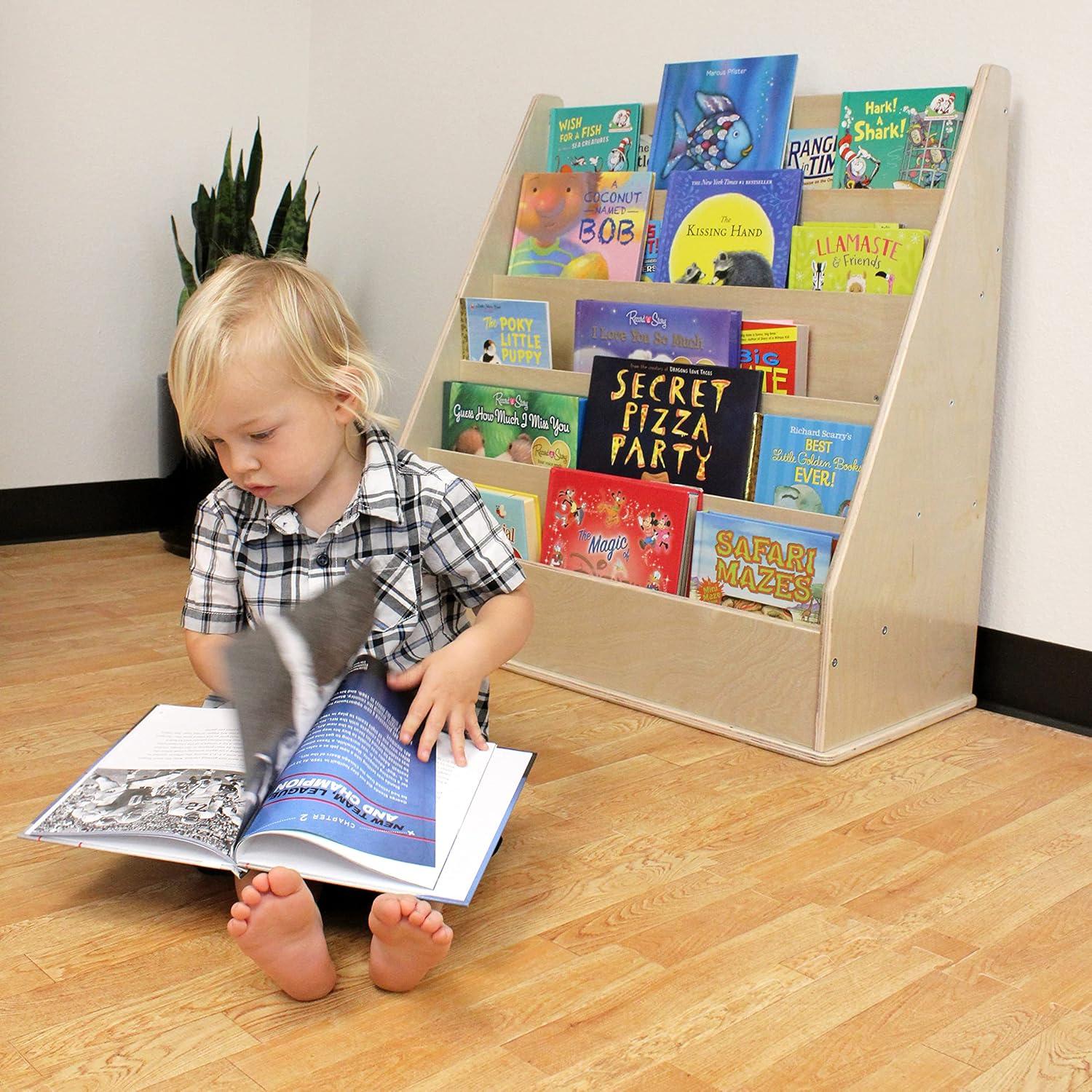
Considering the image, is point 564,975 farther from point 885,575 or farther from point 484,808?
point 885,575

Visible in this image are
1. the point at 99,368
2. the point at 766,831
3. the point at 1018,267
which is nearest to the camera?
the point at 766,831

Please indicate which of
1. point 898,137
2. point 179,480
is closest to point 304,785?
point 898,137

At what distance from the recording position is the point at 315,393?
43.7 inches

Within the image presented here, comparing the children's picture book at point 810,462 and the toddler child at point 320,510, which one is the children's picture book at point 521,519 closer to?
the children's picture book at point 810,462

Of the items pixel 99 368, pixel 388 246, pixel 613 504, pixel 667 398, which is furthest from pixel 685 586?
pixel 99 368

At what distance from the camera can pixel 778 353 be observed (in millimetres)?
1591

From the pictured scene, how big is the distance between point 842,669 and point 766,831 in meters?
0.28

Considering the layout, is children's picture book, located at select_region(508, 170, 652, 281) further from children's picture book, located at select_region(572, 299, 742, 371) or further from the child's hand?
the child's hand

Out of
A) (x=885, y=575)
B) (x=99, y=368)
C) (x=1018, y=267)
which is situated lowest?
(x=885, y=575)

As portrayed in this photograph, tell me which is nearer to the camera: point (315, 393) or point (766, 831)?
point (315, 393)

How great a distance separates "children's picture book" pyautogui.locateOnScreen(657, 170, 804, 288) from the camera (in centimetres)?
162

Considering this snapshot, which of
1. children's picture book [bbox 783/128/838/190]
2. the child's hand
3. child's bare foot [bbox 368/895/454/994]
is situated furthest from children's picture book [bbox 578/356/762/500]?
child's bare foot [bbox 368/895/454/994]

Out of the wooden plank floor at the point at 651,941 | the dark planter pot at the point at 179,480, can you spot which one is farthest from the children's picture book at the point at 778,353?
the dark planter pot at the point at 179,480

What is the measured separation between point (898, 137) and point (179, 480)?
1.45 meters
